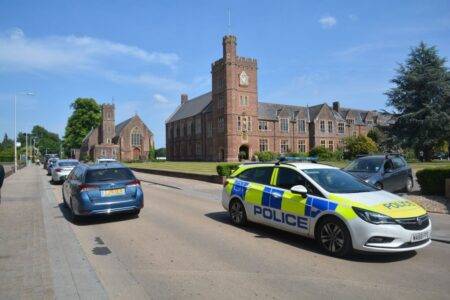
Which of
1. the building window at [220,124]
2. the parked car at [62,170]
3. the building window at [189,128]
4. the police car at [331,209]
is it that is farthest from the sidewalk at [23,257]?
the building window at [189,128]

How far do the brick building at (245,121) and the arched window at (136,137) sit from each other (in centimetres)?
2122

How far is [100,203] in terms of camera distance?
10.3 meters

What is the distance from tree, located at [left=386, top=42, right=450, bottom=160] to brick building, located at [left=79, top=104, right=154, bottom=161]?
219 ft

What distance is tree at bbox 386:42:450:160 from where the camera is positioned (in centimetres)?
4019

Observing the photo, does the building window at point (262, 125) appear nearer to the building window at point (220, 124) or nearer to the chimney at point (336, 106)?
the building window at point (220, 124)

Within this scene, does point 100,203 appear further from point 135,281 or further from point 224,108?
point 224,108

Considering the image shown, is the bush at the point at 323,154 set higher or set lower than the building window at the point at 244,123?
lower

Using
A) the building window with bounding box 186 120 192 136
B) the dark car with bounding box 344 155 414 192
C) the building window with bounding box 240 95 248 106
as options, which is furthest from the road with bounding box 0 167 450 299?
the building window with bounding box 186 120 192 136

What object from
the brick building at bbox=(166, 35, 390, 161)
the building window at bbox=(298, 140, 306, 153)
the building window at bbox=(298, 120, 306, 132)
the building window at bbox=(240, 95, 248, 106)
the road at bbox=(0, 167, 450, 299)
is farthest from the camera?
the building window at bbox=(298, 120, 306, 132)

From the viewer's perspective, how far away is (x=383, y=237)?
6359 millimetres

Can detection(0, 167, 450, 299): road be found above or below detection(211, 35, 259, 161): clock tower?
below

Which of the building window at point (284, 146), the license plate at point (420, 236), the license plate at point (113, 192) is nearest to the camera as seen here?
the license plate at point (420, 236)

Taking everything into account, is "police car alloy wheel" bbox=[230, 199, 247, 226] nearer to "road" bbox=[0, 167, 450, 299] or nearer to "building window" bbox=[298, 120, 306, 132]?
"road" bbox=[0, 167, 450, 299]

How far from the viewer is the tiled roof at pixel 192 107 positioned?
2948 inches
